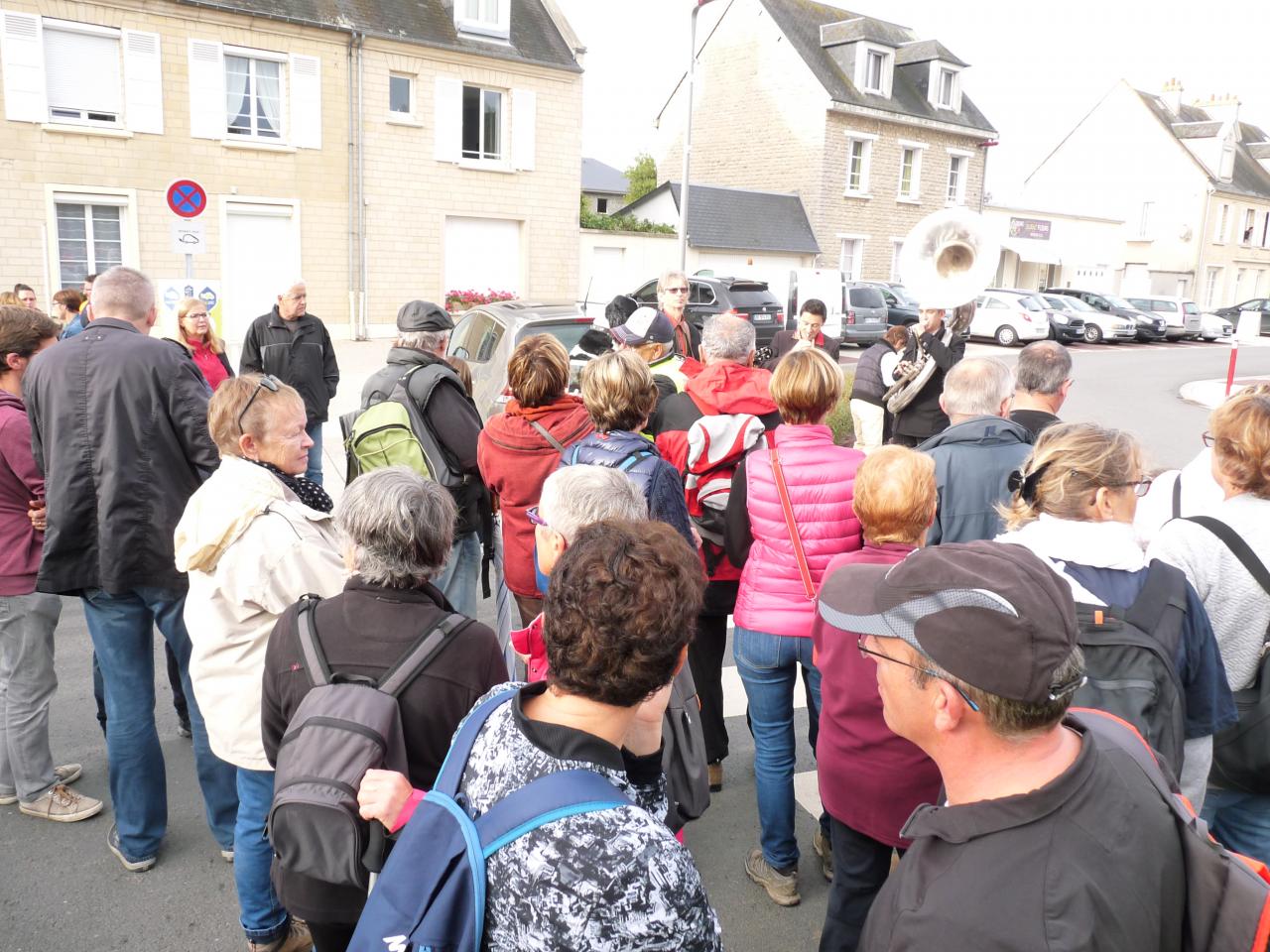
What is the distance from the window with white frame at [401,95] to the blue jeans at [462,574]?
776 inches

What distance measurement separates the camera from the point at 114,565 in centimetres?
332

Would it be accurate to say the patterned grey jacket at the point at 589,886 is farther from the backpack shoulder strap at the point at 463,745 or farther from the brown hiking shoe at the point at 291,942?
the brown hiking shoe at the point at 291,942

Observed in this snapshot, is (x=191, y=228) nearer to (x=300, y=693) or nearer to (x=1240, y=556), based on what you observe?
(x=300, y=693)

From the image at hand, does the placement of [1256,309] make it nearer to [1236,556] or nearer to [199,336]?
[199,336]

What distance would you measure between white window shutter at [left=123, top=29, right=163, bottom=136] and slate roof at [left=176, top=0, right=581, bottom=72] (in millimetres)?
1166

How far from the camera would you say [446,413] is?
14.3 ft

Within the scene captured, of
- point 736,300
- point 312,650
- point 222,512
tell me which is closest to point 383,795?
point 312,650

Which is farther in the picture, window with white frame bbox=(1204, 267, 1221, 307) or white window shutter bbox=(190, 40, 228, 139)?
window with white frame bbox=(1204, 267, 1221, 307)

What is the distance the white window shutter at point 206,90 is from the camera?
19172mm

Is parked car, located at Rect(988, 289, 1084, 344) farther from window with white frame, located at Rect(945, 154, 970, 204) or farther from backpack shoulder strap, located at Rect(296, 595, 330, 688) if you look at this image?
backpack shoulder strap, located at Rect(296, 595, 330, 688)

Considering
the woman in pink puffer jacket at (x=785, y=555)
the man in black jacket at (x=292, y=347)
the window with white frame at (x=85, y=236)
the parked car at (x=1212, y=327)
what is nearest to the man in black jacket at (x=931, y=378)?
the woman in pink puffer jacket at (x=785, y=555)

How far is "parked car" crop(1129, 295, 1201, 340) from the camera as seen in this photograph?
102 feet

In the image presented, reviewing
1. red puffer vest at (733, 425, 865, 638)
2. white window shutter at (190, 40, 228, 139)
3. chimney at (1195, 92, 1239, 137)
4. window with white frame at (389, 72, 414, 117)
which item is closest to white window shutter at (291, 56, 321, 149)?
white window shutter at (190, 40, 228, 139)

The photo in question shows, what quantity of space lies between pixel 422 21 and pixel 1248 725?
23367 mm
